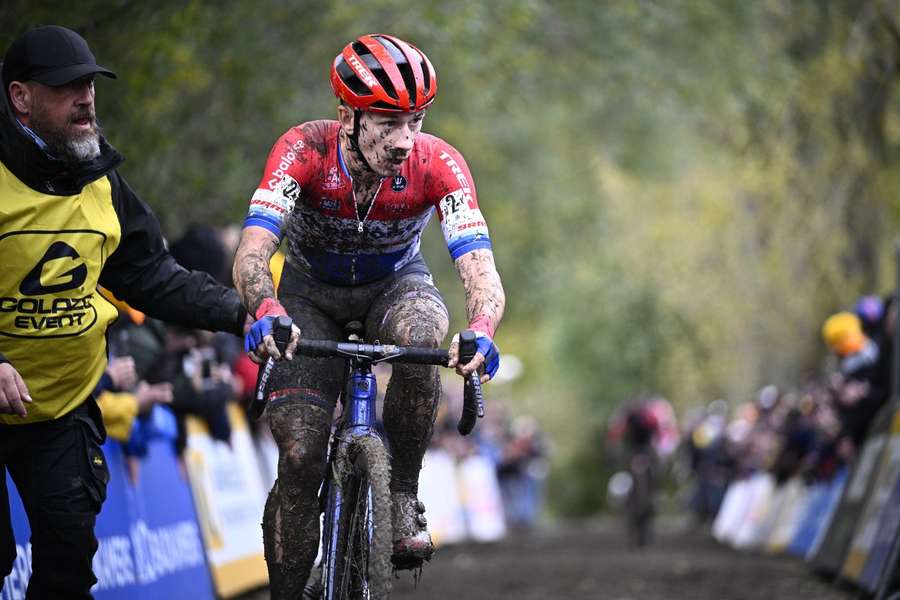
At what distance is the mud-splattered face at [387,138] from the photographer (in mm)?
5914

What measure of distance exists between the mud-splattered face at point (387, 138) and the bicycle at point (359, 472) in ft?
2.66

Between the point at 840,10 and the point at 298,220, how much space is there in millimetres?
16003

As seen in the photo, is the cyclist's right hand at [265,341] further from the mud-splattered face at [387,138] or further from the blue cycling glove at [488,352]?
the mud-splattered face at [387,138]

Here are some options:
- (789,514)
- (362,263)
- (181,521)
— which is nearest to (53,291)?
(362,263)

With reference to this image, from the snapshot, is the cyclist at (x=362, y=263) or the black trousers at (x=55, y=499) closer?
the black trousers at (x=55, y=499)

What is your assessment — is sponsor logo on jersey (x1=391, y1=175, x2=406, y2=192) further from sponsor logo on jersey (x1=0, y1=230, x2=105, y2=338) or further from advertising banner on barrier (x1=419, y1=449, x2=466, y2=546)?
advertising banner on barrier (x1=419, y1=449, x2=466, y2=546)

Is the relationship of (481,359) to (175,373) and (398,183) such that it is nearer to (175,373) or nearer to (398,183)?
(398,183)

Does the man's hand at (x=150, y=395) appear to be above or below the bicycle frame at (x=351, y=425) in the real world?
above

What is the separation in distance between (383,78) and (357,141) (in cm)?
30

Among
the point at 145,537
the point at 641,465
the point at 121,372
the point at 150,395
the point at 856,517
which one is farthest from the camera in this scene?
the point at 641,465

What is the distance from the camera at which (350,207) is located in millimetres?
6176

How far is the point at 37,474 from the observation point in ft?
17.1

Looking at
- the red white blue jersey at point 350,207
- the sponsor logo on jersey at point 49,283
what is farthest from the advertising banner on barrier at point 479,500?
the sponsor logo on jersey at point 49,283

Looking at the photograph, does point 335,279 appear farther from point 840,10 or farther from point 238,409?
point 840,10
